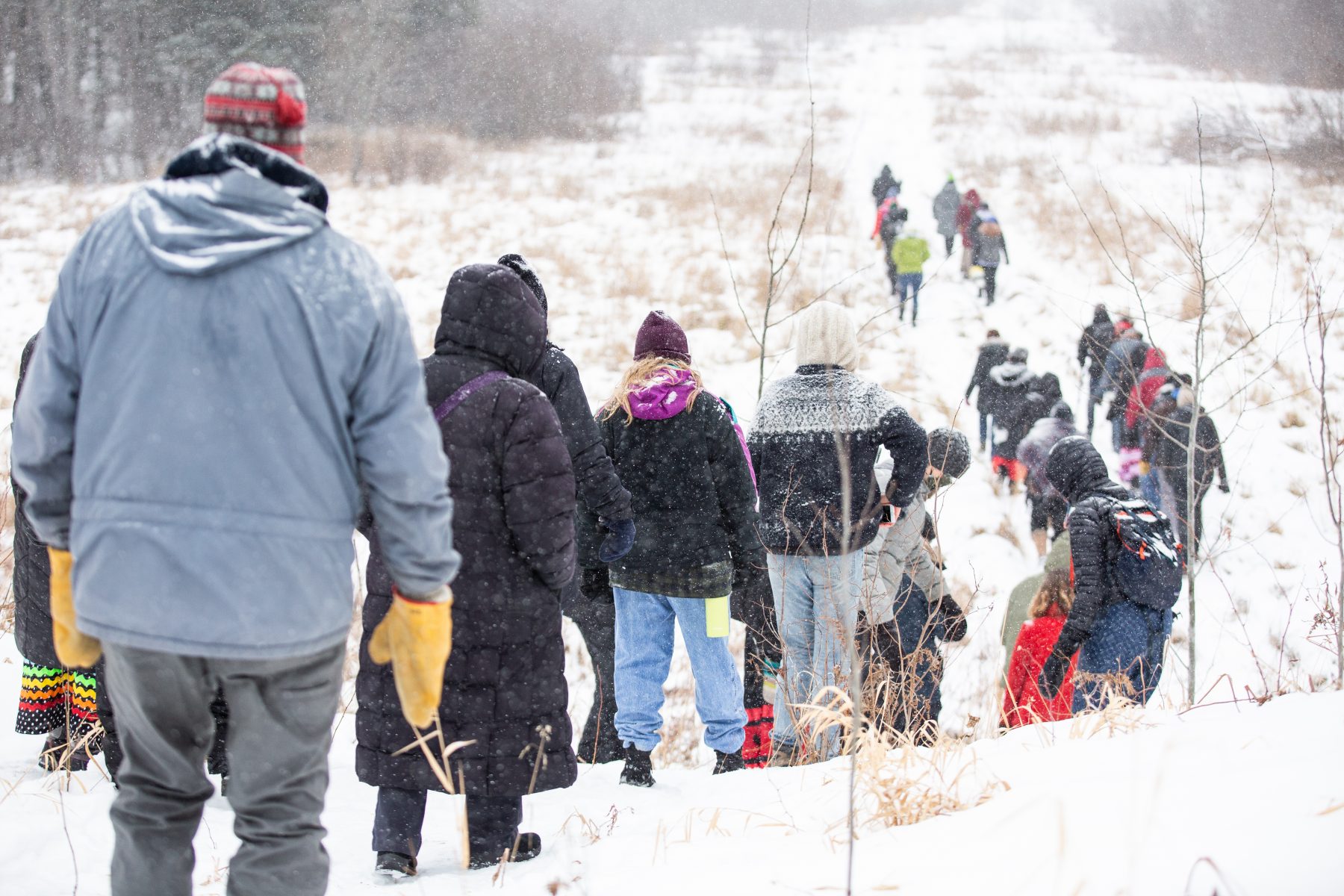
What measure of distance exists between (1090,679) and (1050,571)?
451 millimetres

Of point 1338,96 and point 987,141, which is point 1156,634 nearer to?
point 987,141

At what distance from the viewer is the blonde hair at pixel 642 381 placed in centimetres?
346

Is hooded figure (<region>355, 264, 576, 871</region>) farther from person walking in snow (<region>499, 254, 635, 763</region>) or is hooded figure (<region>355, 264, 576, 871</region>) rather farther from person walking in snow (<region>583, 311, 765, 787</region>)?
person walking in snow (<region>583, 311, 765, 787</region>)

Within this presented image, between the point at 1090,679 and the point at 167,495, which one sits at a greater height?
the point at 167,495

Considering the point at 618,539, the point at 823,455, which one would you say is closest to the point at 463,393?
the point at 618,539

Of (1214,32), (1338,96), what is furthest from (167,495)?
(1214,32)

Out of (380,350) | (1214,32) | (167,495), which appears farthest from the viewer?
(1214,32)

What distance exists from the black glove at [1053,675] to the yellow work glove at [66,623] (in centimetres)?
329

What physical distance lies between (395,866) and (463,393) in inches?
49.0

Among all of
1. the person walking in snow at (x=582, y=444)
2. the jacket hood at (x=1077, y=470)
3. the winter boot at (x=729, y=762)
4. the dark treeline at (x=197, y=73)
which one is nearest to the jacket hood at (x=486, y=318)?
the person walking in snow at (x=582, y=444)

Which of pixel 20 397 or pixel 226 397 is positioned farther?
pixel 20 397

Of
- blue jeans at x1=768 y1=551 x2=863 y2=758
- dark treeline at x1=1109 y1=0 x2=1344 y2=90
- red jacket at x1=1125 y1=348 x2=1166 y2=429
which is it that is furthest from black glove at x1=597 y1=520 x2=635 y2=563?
dark treeline at x1=1109 y1=0 x2=1344 y2=90

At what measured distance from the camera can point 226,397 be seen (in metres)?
1.49

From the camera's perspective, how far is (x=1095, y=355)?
9.50 meters
